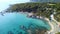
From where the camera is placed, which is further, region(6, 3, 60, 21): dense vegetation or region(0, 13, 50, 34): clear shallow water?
region(6, 3, 60, 21): dense vegetation

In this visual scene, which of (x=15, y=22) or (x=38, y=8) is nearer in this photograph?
(x=15, y=22)

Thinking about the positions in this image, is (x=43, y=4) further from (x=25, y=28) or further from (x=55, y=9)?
(x=25, y=28)

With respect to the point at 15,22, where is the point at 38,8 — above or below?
above

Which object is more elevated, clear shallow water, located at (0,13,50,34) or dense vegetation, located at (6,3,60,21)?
dense vegetation, located at (6,3,60,21)

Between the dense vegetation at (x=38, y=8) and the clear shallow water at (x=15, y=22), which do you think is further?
the dense vegetation at (x=38, y=8)
